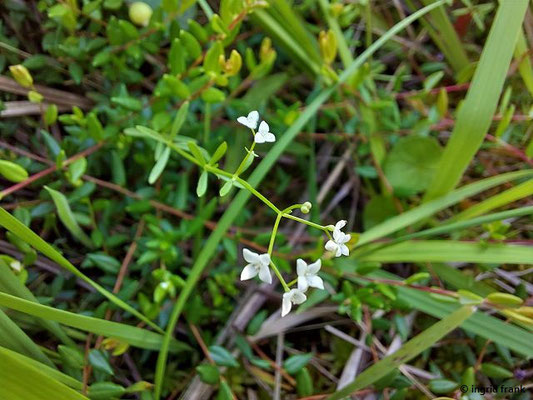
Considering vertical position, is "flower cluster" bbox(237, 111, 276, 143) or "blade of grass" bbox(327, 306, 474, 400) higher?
"flower cluster" bbox(237, 111, 276, 143)

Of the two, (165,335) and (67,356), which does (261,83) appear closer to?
(165,335)

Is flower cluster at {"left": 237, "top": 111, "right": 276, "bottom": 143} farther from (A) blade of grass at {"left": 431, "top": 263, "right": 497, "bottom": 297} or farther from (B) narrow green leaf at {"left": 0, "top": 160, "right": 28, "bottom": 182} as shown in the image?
(A) blade of grass at {"left": 431, "top": 263, "right": 497, "bottom": 297}

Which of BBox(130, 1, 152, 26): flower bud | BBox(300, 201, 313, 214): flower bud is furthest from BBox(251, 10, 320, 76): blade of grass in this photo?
BBox(300, 201, 313, 214): flower bud

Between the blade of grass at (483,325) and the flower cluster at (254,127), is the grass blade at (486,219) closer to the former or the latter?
the blade of grass at (483,325)

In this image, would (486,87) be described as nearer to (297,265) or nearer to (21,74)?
(297,265)

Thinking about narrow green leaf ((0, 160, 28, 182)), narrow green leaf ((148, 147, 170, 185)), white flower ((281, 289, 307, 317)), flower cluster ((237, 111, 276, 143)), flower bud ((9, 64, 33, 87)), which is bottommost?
white flower ((281, 289, 307, 317))

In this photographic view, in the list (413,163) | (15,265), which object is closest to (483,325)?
(413,163)

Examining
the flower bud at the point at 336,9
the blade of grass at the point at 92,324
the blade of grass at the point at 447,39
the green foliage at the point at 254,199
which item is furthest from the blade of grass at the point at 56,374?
the blade of grass at the point at 447,39

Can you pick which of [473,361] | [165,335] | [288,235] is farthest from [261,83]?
[473,361]
